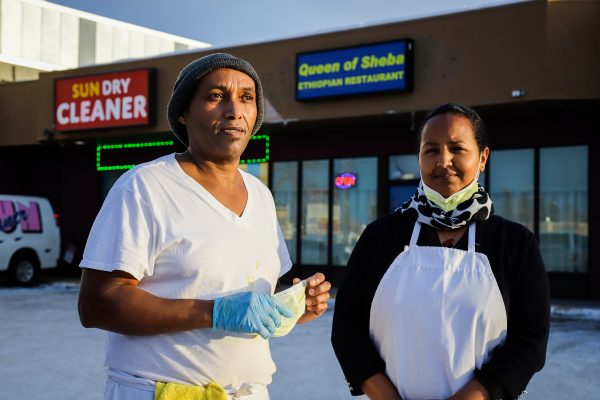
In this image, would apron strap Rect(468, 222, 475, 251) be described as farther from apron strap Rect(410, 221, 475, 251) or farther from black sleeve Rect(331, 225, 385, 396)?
black sleeve Rect(331, 225, 385, 396)

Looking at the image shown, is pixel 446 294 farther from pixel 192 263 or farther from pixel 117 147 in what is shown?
pixel 117 147

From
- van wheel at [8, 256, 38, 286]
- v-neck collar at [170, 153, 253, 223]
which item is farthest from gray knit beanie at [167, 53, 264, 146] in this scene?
van wheel at [8, 256, 38, 286]

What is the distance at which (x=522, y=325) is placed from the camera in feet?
7.60

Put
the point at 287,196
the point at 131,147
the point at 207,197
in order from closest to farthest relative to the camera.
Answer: the point at 207,197 → the point at 287,196 → the point at 131,147

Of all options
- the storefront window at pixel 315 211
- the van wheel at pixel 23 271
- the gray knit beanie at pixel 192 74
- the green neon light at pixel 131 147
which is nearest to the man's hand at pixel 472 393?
the gray knit beanie at pixel 192 74

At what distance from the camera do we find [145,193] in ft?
6.81

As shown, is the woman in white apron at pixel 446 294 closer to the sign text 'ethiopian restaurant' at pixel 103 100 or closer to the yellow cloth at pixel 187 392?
the yellow cloth at pixel 187 392

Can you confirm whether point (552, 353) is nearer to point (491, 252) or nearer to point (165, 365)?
point (491, 252)

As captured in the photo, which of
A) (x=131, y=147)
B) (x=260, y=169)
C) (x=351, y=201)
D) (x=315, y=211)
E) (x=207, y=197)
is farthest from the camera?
(x=131, y=147)

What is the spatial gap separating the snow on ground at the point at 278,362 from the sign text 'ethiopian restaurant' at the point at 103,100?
644cm

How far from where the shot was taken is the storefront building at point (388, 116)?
11758 millimetres

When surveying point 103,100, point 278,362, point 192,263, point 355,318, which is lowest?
point 278,362

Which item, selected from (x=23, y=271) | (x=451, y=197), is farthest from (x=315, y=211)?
(x=451, y=197)

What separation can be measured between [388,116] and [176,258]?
11.7 m
